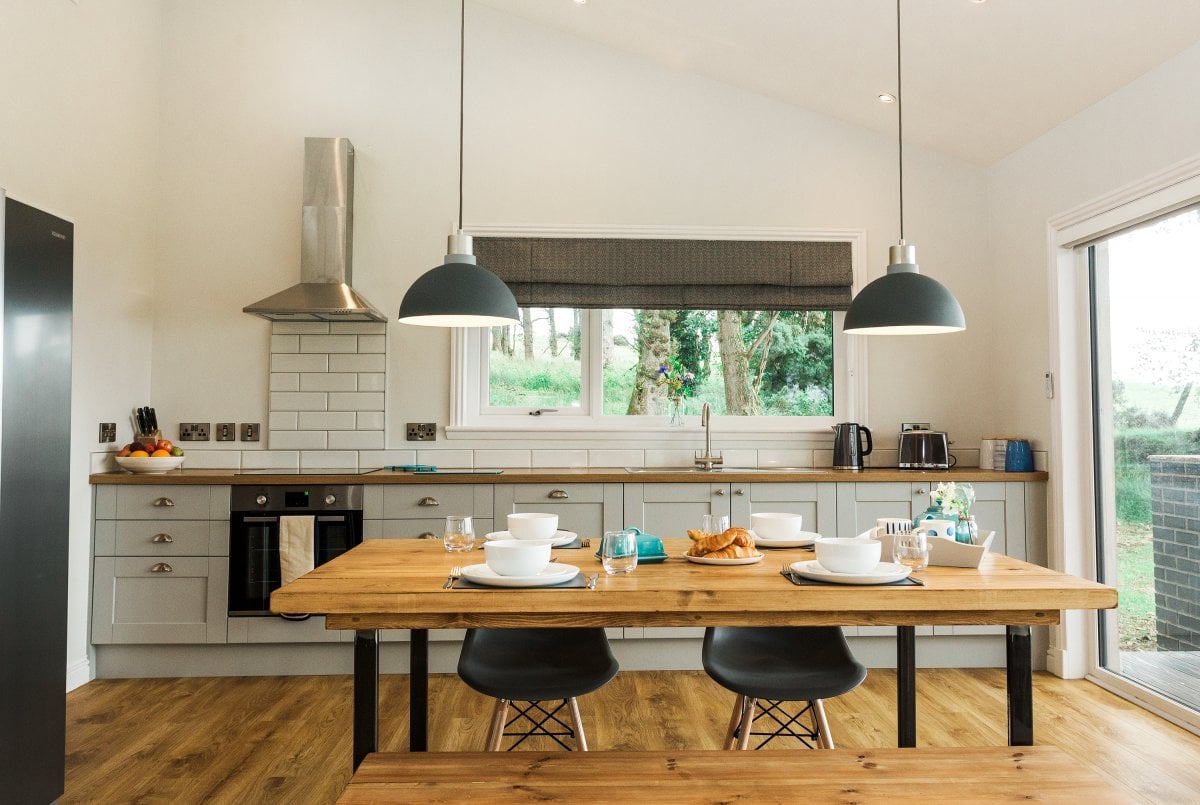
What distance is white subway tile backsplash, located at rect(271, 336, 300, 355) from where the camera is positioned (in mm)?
4234

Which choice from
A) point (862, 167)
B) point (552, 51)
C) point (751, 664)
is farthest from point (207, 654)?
point (862, 167)

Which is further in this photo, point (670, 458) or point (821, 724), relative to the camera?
point (670, 458)

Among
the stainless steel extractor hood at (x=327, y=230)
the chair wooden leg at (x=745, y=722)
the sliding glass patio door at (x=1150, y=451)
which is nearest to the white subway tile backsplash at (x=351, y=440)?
the stainless steel extractor hood at (x=327, y=230)

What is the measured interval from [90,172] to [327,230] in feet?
3.43

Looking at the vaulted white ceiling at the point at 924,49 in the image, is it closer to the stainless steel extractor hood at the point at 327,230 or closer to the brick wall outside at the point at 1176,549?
the stainless steel extractor hood at the point at 327,230

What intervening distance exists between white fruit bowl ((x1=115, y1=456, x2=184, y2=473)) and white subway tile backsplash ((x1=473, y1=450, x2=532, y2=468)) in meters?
1.45

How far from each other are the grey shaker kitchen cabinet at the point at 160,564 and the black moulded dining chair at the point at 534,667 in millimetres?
1925

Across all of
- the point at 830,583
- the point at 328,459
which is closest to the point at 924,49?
the point at 830,583

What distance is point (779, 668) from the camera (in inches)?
86.1

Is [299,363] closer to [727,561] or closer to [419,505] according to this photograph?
[419,505]

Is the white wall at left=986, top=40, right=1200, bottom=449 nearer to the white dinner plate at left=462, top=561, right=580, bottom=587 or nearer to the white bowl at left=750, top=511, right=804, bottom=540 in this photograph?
the white bowl at left=750, top=511, right=804, bottom=540

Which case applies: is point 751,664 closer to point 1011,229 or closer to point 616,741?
point 616,741

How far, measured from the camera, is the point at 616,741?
2943 mm

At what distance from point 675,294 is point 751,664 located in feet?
8.27
